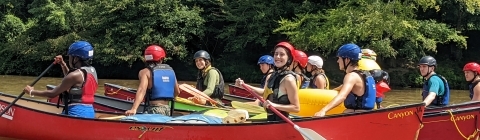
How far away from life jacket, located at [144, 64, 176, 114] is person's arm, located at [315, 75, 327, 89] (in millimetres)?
2867

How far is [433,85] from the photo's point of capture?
828 centimetres

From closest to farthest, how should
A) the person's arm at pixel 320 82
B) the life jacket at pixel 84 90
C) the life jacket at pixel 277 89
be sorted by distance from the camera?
the life jacket at pixel 277 89 < the life jacket at pixel 84 90 < the person's arm at pixel 320 82

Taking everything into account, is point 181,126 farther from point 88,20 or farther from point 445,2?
point 88,20

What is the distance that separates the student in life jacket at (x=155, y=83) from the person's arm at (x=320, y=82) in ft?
9.30

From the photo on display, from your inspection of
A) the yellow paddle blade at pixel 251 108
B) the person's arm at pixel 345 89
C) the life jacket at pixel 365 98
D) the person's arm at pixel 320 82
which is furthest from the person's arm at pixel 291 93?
the person's arm at pixel 320 82

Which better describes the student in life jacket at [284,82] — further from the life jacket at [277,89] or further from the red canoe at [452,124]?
the red canoe at [452,124]

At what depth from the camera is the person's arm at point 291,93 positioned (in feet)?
19.5

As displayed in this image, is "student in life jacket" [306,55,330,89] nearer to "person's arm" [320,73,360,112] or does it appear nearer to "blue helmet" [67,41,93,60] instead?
"person's arm" [320,73,360,112]

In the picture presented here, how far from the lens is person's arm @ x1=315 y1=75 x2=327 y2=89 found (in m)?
9.34

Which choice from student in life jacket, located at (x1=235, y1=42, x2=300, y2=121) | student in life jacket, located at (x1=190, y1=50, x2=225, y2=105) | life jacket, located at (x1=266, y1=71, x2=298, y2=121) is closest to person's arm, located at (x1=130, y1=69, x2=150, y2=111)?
life jacket, located at (x1=266, y1=71, x2=298, y2=121)

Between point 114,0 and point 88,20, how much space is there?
271 centimetres

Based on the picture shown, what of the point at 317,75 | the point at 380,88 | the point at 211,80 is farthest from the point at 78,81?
the point at 317,75

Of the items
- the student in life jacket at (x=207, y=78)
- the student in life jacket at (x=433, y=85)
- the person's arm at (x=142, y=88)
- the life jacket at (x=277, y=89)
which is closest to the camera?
the life jacket at (x=277, y=89)

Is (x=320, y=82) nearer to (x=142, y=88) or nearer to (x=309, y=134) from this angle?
(x=309, y=134)
